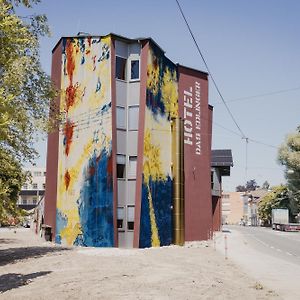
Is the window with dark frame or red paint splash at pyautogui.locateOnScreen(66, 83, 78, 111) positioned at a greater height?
red paint splash at pyautogui.locateOnScreen(66, 83, 78, 111)

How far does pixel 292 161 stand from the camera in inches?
2584

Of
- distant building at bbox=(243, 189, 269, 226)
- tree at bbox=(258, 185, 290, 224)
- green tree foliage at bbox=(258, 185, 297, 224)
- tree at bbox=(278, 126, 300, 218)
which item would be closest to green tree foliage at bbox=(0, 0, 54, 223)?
tree at bbox=(278, 126, 300, 218)

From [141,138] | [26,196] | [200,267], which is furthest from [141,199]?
[26,196]

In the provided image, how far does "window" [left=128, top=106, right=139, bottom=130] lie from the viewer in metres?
27.6

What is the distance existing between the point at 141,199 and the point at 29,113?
9768mm

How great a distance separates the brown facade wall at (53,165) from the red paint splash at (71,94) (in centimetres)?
95

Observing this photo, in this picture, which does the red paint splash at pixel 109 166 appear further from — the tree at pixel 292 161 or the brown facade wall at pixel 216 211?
the tree at pixel 292 161

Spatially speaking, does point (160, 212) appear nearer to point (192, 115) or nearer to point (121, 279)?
point (192, 115)

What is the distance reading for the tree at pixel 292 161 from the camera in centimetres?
6596

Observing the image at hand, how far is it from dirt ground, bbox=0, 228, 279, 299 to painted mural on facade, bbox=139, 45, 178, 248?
7550mm

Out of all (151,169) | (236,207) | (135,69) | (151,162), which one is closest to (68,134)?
(151,162)

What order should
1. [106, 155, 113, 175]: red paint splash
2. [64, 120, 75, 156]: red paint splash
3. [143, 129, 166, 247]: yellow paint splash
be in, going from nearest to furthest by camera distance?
1. [106, 155, 113, 175]: red paint splash
2. [143, 129, 166, 247]: yellow paint splash
3. [64, 120, 75, 156]: red paint splash

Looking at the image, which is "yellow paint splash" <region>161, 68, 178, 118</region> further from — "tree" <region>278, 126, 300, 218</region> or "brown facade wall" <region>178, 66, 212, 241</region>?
"tree" <region>278, 126, 300, 218</region>

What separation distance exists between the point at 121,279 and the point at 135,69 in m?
17.0
